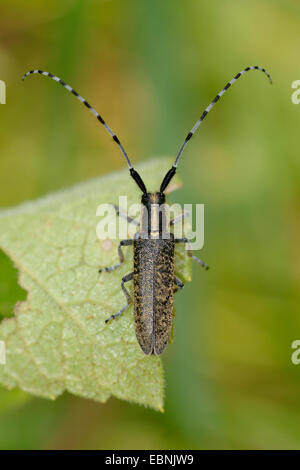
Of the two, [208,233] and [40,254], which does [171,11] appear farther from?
[40,254]

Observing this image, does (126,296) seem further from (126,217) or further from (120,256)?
(126,217)

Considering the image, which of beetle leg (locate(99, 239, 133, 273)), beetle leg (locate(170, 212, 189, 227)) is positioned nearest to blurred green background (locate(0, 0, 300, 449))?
beetle leg (locate(170, 212, 189, 227))

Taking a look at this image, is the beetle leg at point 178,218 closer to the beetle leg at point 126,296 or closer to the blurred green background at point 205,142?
the beetle leg at point 126,296

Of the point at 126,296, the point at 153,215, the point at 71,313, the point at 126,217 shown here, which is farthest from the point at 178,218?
the point at 71,313

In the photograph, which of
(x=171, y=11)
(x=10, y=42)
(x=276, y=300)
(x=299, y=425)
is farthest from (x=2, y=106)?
(x=299, y=425)

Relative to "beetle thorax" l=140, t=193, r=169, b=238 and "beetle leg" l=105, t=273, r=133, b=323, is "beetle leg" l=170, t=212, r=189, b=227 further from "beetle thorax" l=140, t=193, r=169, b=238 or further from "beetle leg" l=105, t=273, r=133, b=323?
"beetle leg" l=105, t=273, r=133, b=323

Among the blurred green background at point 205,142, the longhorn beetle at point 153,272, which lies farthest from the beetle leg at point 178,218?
the blurred green background at point 205,142
